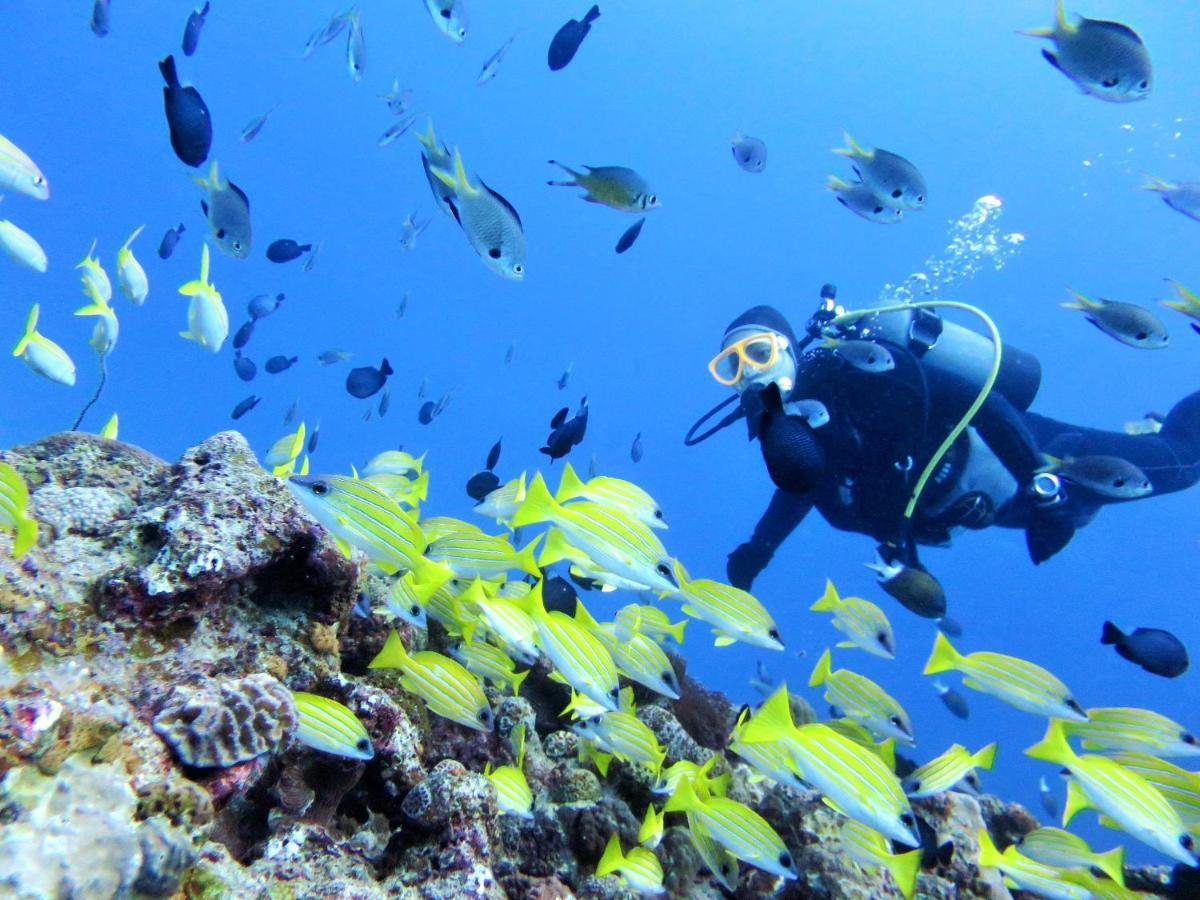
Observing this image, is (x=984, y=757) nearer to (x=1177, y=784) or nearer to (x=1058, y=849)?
(x=1058, y=849)

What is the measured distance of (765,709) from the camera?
2.81 metres

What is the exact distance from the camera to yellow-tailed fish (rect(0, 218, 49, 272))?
18.8 feet

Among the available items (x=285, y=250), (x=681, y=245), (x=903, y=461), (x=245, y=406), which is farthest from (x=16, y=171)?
(x=681, y=245)

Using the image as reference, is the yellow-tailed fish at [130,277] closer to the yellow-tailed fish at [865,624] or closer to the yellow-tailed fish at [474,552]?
the yellow-tailed fish at [474,552]

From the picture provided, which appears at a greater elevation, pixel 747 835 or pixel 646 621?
pixel 646 621

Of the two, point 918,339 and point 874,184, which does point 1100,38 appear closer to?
point 874,184

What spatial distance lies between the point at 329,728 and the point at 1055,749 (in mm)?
3493

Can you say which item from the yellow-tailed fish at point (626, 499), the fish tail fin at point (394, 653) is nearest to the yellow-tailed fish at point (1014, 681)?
the yellow-tailed fish at point (626, 499)

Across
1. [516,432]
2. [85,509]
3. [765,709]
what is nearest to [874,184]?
[765,709]

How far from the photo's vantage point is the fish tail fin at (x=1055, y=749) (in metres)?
3.26

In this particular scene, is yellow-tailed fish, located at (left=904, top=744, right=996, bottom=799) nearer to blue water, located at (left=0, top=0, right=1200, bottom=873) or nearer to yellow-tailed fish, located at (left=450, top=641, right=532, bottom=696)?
yellow-tailed fish, located at (left=450, top=641, right=532, bottom=696)

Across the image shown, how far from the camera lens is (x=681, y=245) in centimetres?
9075

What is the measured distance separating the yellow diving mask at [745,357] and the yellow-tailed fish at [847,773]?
3.00 meters

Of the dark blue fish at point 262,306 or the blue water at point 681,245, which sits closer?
the dark blue fish at point 262,306
